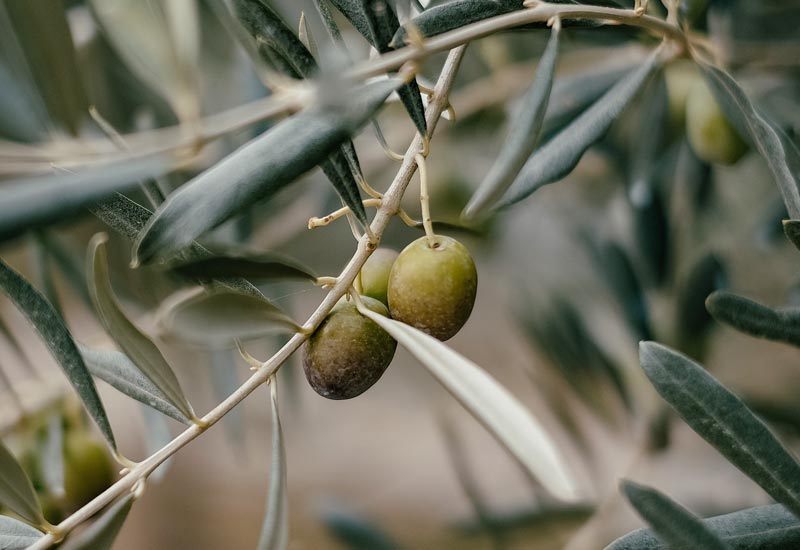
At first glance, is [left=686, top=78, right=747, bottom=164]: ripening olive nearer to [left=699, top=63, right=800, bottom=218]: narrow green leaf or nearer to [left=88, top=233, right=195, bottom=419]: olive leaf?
[left=699, top=63, right=800, bottom=218]: narrow green leaf

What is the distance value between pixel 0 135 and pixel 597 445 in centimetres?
204

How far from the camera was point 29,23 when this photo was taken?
0.38m

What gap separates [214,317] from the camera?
0.33m

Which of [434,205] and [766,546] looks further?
[434,205]

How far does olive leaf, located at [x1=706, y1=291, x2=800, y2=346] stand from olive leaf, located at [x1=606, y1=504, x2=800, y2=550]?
11 centimetres

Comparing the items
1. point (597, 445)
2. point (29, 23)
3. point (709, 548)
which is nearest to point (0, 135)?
point (29, 23)

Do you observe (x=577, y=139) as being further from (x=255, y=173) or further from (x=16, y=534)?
(x=16, y=534)

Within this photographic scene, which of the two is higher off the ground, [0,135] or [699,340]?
[0,135]

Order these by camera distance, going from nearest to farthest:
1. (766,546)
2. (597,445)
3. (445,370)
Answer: (445,370) → (766,546) → (597,445)

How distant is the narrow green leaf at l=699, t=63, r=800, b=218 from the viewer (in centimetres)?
45

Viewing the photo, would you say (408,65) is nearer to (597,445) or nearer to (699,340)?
(699,340)

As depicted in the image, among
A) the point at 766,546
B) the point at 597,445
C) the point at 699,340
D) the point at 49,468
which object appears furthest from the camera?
the point at 597,445

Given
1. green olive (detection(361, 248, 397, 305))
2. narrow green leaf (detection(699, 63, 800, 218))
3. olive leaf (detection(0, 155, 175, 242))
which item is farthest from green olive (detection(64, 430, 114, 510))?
narrow green leaf (detection(699, 63, 800, 218))

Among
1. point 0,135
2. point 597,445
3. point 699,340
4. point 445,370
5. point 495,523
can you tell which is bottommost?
point 597,445
